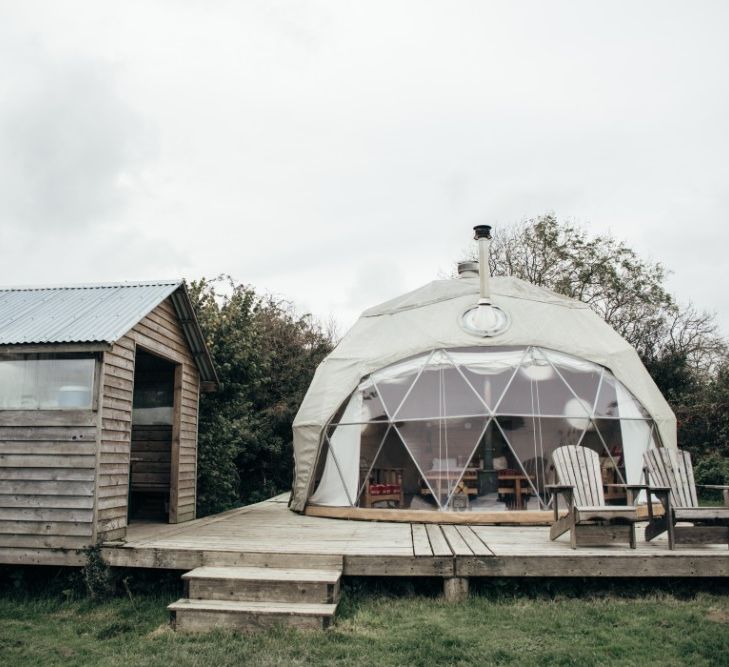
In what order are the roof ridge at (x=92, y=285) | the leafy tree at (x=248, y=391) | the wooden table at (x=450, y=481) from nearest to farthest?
the roof ridge at (x=92, y=285) < the wooden table at (x=450, y=481) < the leafy tree at (x=248, y=391)

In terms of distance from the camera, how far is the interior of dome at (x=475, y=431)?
929 cm

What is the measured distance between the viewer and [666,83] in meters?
11.9

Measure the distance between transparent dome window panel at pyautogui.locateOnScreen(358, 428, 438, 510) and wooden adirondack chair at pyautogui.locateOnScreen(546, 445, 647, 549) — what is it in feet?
8.58

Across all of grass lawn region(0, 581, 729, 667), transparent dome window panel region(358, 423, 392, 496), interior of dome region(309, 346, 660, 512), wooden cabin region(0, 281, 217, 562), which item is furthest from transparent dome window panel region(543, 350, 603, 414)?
wooden cabin region(0, 281, 217, 562)

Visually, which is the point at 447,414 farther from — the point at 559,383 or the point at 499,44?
the point at 499,44

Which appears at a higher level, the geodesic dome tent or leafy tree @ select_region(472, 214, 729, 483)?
leafy tree @ select_region(472, 214, 729, 483)

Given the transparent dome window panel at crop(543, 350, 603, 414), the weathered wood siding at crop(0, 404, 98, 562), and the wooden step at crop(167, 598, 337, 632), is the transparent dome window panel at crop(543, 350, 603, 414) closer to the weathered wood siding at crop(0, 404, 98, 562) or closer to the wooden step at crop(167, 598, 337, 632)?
the wooden step at crop(167, 598, 337, 632)

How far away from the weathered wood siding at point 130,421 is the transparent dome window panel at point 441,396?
3191mm

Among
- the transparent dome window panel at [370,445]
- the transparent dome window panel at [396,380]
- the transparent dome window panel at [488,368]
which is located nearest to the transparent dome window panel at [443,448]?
the transparent dome window panel at [370,445]

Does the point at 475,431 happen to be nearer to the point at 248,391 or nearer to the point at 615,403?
the point at 615,403

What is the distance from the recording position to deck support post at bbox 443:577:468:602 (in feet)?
19.7

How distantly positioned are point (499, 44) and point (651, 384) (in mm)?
6274

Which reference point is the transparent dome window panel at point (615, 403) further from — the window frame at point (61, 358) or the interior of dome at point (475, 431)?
the window frame at point (61, 358)

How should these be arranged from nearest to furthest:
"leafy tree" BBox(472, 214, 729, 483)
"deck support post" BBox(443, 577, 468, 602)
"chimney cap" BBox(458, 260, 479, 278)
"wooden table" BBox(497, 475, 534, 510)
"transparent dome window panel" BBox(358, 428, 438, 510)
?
"deck support post" BBox(443, 577, 468, 602), "wooden table" BBox(497, 475, 534, 510), "transparent dome window panel" BBox(358, 428, 438, 510), "chimney cap" BBox(458, 260, 479, 278), "leafy tree" BBox(472, 214, 729, 483)
